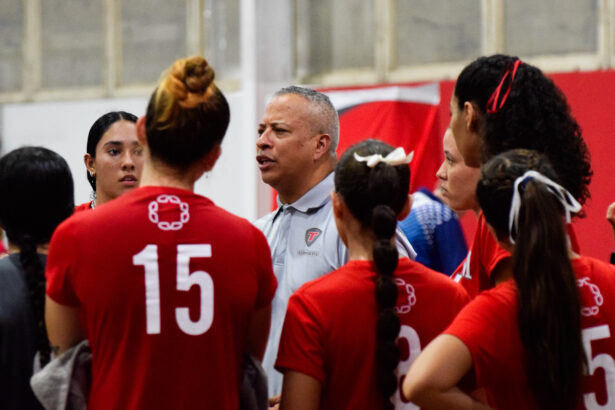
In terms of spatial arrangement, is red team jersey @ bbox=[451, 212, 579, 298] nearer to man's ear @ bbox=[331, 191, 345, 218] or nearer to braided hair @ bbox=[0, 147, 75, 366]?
man's ear @ bbox=[331, 191, 345, 218]

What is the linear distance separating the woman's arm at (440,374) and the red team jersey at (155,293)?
0.45 m

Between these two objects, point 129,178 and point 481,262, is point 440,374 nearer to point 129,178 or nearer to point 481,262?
point 481,262

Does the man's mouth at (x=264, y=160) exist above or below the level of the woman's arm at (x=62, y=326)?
above

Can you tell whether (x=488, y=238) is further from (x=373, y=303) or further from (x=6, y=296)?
(x=6, y=296)

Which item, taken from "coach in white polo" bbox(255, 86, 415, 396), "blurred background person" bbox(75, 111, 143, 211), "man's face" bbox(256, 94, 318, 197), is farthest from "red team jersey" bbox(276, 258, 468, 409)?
"blurred background person" bbox(75, 111, 143, 211)

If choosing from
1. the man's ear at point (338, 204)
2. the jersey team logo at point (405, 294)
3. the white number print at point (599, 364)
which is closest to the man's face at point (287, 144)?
the man's ear at point (338, 204)

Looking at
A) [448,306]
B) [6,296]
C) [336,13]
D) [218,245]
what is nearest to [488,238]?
[448,306]

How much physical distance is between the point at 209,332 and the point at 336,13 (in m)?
7.20

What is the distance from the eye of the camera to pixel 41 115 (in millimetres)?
9477

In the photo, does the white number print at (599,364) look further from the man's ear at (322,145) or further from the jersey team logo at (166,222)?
the man's ear at (322,145)

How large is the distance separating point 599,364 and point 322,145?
1.66 meters

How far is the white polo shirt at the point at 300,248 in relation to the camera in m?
3.03

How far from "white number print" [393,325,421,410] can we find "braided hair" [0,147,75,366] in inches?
38.1

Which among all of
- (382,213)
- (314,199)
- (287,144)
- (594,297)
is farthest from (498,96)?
(287,144)
